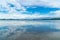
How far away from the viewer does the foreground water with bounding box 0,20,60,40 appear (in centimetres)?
139

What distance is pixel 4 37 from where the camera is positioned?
1.39 m

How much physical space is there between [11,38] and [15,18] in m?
0.25

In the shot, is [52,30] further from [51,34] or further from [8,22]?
[8,22]

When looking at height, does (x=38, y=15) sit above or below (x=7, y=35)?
above

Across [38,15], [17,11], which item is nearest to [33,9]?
[38,15]

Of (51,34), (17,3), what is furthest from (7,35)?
(51,34)

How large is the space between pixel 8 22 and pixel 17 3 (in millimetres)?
260

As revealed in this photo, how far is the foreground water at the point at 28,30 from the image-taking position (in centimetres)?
139

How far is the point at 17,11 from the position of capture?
1.40m

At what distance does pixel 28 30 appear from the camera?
1.41 meters

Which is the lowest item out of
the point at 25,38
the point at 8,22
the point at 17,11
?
the point at 25,38

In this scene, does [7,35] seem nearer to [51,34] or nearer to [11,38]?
[11,38]

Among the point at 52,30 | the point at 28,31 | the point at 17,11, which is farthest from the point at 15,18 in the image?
the point at 52,30

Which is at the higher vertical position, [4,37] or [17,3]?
[17,3]
